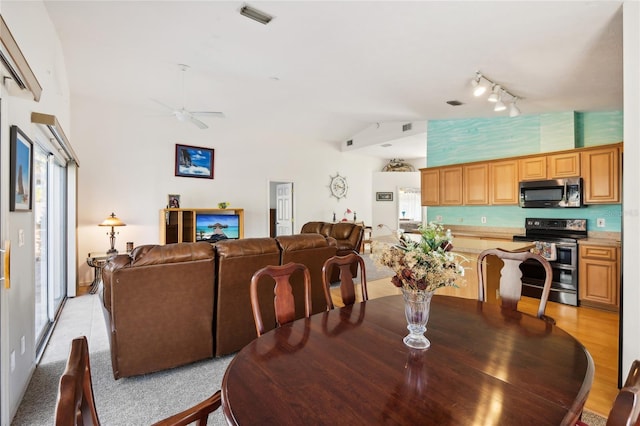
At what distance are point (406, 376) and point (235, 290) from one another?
1.79 metres

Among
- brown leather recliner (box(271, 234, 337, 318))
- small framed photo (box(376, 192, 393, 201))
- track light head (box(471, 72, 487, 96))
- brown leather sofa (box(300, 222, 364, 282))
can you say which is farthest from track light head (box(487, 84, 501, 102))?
small framed photo (box(376, 192, 393, 201))

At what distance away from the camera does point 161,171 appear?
6082mm

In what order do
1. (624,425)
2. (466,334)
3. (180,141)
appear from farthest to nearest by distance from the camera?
(180,141), (466,334), (624,425)

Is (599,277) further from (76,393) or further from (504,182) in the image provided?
(76,393)

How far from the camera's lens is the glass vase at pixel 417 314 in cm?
128

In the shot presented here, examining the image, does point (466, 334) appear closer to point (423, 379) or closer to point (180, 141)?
point (423, 379)

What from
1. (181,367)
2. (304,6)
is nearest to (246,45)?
(304,6)

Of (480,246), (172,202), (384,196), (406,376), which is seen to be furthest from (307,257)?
(384,196)

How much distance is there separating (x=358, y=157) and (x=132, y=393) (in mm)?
8304

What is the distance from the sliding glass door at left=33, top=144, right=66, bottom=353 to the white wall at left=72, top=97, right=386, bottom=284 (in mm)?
1101

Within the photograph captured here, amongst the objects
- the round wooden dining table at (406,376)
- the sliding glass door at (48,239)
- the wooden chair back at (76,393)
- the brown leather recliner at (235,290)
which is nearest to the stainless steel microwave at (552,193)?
the round wooden dining table at (406,376)

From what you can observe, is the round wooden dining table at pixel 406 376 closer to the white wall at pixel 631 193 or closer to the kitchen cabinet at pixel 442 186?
the white wall at pixel 631 193

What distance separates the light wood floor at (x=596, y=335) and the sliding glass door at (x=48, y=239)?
335cm

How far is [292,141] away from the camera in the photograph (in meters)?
8.02
